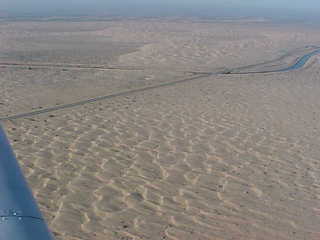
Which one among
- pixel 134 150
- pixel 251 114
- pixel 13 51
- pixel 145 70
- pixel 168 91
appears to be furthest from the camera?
pixel 13 51

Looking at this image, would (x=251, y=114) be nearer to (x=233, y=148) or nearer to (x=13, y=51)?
(x=233, y=148)

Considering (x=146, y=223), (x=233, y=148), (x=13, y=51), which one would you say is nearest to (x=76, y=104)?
(x=233, y=148)

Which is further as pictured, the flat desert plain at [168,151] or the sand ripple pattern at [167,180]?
the flat desert plain at [168,151]

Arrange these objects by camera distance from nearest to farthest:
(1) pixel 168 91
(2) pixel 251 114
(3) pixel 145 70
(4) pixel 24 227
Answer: (4) pixel 24 227 → (2) pixel 251 114 → (1) pixel 168 91 → (3) pixel 145 70

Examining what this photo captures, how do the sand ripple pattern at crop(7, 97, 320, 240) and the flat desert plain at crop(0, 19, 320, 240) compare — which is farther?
the flat desert plain at crop(0, 19, 320, 240)

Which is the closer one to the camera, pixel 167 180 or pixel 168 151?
pixel 167 180

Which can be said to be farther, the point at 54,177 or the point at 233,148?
the point at 233,148

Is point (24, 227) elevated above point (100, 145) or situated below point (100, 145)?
above

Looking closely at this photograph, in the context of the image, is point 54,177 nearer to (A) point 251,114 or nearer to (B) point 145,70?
(A) point 251,114
